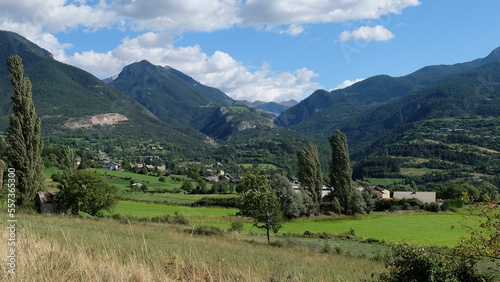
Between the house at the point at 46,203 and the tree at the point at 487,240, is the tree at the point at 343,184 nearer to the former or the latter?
the house at the point at 46,203

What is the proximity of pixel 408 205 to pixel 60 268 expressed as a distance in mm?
69578

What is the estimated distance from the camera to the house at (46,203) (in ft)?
122

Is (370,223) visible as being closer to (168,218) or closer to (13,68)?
(168,218)

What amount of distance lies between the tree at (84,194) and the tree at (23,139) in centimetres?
370

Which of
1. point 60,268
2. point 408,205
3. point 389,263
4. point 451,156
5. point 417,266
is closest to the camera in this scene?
point 60,268

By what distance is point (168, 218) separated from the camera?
4028cm

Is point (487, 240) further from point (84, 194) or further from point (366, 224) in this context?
point (366, 224)

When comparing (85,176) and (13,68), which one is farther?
(85,176)

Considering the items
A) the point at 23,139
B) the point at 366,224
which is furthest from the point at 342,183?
the point at 23,139

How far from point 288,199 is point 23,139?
109 ft

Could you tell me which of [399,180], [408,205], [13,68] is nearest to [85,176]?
[13,68]

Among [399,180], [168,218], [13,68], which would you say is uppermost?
[13,68]

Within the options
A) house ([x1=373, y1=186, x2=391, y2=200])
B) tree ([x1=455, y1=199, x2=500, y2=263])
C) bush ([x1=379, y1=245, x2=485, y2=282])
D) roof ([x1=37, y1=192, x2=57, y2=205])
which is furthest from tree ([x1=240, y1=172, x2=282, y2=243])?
house ([x1=373, y1=186, x2=391, y2=200])

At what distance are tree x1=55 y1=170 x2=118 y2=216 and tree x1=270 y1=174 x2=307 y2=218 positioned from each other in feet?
76.5
